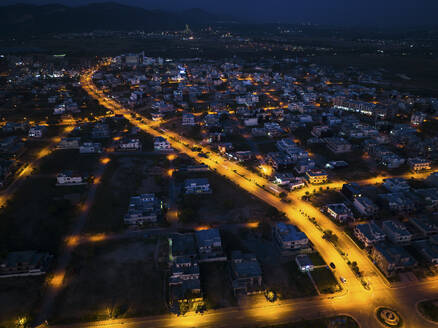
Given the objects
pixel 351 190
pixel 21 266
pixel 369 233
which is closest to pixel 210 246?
pixel 369 233

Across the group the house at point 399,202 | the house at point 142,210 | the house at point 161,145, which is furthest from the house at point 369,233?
the house at point 161,145

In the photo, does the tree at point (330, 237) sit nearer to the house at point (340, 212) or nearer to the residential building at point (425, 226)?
the house at point (340, 212)

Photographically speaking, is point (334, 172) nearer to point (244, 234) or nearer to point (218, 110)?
point (244, 234)

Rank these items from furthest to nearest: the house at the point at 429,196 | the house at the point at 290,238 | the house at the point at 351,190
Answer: the house at the point at 351,190
the house at the point at 429,196
the house at the point at 290,238

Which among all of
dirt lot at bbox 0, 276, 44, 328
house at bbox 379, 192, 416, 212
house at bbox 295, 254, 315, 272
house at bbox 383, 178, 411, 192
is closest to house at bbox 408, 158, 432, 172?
house at bbox 383, 178, 411, 192

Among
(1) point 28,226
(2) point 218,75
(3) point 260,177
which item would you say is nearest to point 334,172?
(3) point 260,177

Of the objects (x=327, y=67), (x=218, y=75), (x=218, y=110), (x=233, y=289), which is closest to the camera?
(x=233, y=289)
